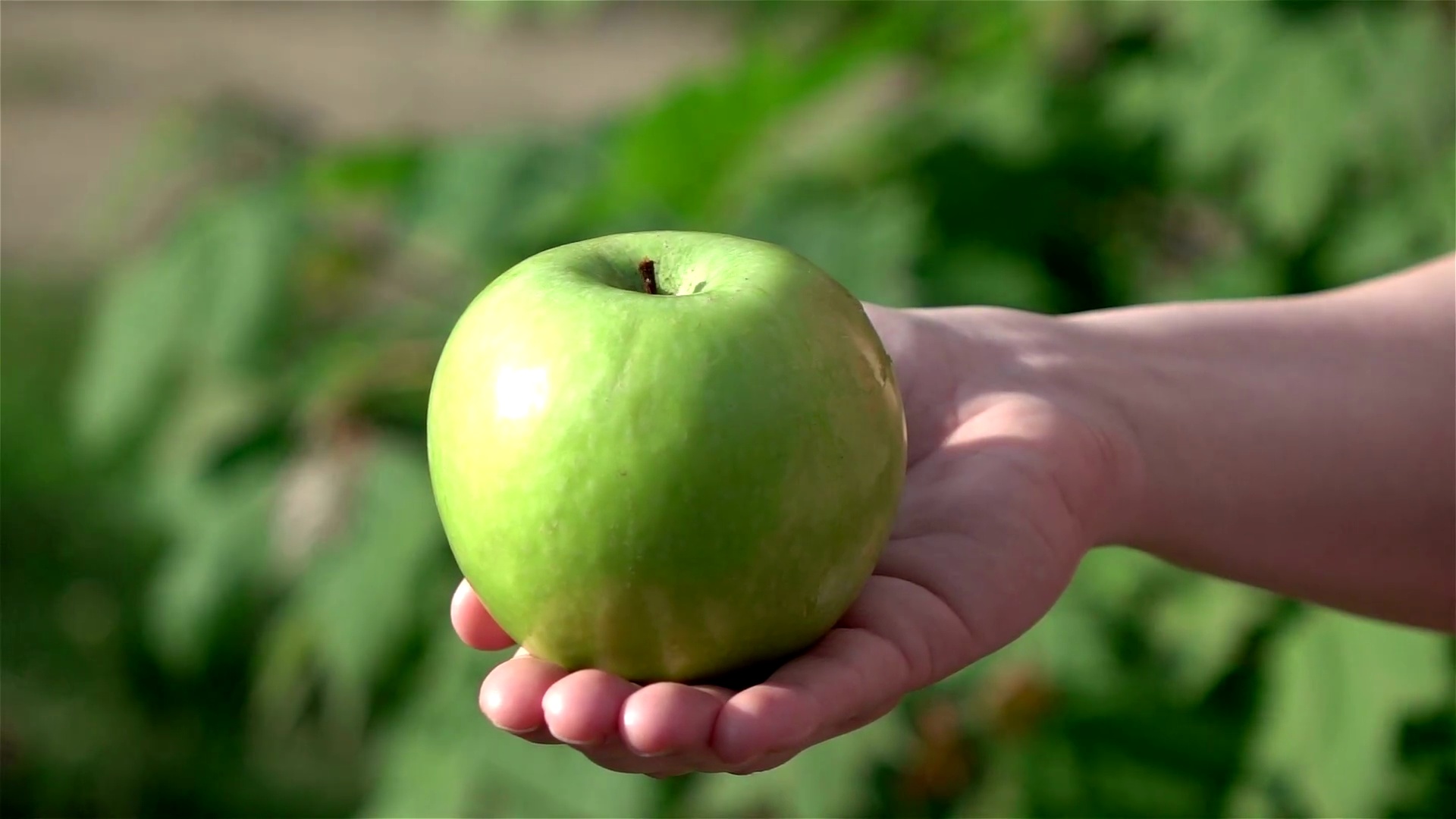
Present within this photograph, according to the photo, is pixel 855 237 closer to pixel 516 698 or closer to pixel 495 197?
pixel 495 197

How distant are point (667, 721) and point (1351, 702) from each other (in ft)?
4.60

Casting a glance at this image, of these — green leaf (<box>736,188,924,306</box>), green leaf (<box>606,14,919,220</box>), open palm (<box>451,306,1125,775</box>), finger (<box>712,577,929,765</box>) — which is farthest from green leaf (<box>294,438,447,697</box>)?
finger (<box>712,577,929,765</box>)

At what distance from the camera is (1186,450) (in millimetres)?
1549

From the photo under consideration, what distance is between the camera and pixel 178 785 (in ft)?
11.4

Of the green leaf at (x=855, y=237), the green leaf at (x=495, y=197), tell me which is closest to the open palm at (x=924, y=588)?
the green leaf at (x=855, y=237)

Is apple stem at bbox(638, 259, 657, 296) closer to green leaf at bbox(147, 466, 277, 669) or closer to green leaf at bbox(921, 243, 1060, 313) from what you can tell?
green leaf at bbox(921, 243, 1060, 313)

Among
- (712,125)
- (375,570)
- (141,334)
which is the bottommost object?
(375,570)

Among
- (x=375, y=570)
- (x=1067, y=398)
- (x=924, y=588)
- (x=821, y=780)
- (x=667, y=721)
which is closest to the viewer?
(x=667, y=721)

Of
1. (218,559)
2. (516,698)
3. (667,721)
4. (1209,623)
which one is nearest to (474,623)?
(516,698)

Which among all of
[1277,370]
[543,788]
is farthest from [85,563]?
[1277,370]

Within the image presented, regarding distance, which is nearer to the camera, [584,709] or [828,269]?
[584,709]

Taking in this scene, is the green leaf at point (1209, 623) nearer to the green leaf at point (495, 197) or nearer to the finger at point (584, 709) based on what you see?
the green leaf at point (495, 197)

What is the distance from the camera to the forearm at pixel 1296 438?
1.55 m

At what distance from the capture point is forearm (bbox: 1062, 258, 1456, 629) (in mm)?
1548
